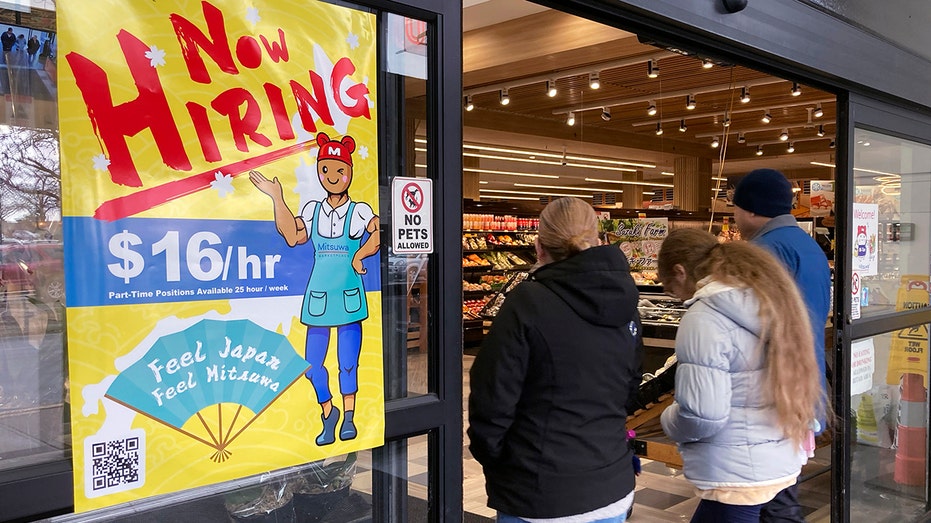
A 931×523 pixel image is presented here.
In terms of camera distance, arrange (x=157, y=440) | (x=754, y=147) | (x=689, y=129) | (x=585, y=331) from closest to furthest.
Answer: (x=157, y=440)
(x=585, y=331)
(x=689, y=129)
(x=754, y=147)

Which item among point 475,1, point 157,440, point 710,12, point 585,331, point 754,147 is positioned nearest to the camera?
point 157,440

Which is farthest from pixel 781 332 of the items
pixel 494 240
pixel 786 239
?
pixel 494 240

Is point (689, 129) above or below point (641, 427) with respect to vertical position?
above

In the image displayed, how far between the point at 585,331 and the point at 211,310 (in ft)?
3.13

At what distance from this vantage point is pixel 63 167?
4.25ft

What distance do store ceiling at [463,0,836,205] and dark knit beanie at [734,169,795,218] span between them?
2.41m

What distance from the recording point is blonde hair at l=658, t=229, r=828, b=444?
2145 mm

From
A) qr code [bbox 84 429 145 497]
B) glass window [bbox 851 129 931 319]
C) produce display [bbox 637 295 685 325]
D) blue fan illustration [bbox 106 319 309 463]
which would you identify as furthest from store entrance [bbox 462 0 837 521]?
qr code [bbox 84 429 145 497]

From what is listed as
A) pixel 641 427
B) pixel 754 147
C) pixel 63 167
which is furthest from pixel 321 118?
pixel 754 147

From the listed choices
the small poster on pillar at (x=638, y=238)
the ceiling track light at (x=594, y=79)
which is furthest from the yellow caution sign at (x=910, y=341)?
the ceiling track light at (x=594, y=79)

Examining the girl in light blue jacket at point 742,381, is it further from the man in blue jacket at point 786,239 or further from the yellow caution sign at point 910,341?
the yellow caution sign at point 910,341

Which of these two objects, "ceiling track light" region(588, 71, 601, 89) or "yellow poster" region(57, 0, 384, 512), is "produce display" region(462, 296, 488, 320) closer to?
"ceiling track light" region(588, 71, 601, 89)

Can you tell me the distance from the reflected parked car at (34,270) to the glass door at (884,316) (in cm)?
334

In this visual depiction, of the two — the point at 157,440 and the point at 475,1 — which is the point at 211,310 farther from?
the point at 475,1
